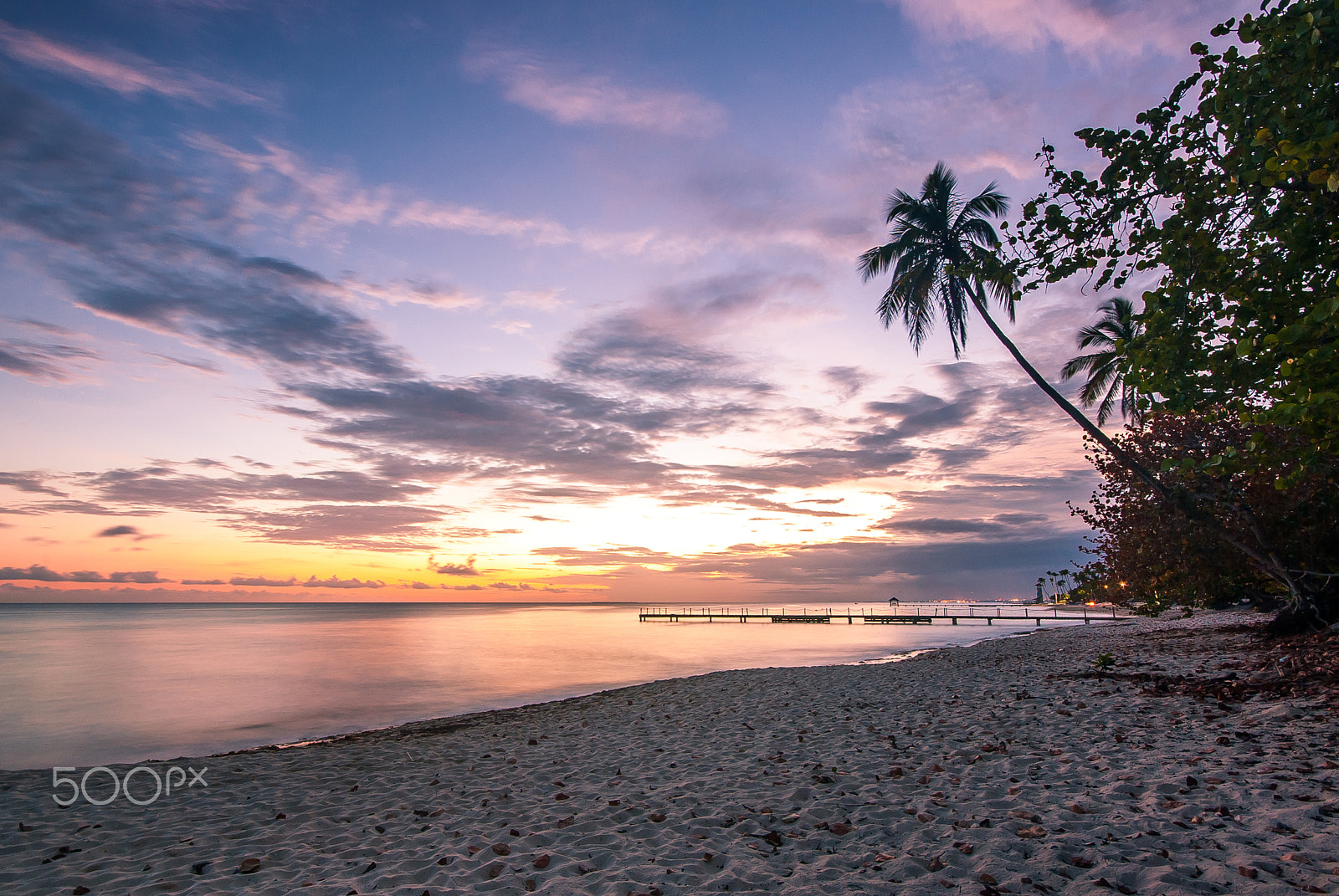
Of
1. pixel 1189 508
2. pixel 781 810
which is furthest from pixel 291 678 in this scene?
pixel 1189 508

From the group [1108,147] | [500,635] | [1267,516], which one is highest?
[1108,147]

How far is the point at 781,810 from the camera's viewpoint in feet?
22.9

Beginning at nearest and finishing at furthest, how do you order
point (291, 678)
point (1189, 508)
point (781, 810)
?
point (781, 810)
point (1189, 508)
point (291, 678)

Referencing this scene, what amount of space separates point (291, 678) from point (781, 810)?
36.4m

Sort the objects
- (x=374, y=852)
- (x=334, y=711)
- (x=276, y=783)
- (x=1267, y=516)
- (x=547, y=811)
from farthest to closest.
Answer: (x=334, y=711), (x=1267, y=516), (x=276, y=783), (x=547, y=811), (x=374, y=852)

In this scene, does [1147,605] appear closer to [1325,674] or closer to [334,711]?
[1325,674]

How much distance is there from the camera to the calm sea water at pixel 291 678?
68.8 feet

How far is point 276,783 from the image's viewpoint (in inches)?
425

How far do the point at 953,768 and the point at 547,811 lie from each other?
16.2ft

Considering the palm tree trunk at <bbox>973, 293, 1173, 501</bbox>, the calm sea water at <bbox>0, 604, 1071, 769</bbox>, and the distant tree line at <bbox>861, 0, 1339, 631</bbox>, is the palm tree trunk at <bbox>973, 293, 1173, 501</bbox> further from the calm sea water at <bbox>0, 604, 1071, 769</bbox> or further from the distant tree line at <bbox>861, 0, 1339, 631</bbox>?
the calm sea water at <bbox>0, 604, 1071, 769</bbox>

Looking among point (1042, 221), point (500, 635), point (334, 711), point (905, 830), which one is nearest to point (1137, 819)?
point (905, 830)

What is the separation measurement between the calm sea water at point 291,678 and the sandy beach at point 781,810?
1004 centimetres

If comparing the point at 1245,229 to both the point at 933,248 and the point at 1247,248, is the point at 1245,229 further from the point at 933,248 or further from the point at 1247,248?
the point at 933,248

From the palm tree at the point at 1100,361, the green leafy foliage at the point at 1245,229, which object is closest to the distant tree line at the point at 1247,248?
the green leafy foliage at the point at 1245,229
